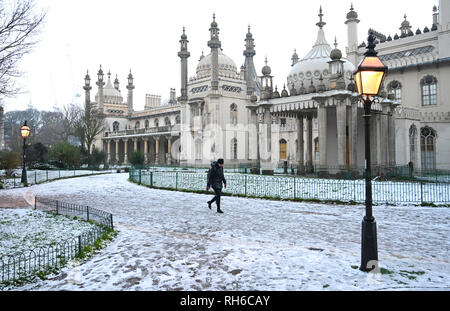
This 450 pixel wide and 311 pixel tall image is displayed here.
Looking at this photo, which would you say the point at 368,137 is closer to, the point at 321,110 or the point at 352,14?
the point at 321,110

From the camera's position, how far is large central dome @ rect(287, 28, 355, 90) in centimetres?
2403

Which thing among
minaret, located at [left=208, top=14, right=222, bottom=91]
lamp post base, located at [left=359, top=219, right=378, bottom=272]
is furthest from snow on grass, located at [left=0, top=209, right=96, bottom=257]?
minaret, located at [left=208, top=14, right=222, bottom=91]

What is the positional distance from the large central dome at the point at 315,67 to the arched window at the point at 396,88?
10.8 metres

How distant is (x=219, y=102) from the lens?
4041cm

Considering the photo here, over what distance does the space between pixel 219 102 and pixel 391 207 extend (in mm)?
30138

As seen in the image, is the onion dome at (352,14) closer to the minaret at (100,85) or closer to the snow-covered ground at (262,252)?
the snow-covered ground at (262,252)

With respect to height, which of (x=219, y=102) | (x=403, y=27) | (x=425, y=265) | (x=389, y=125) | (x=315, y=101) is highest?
(x=403, y=27)

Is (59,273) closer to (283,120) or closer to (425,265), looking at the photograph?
(425,265)

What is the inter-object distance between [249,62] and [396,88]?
19.4 m

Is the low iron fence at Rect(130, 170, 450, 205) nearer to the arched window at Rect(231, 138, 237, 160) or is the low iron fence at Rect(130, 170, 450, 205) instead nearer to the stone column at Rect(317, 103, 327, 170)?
the stone column at Rect(317, 103, 327, 170)

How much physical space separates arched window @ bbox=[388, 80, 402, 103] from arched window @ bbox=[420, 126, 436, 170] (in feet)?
13.2

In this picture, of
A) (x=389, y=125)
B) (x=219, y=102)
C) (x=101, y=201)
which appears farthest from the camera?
(x=219, y=102)
